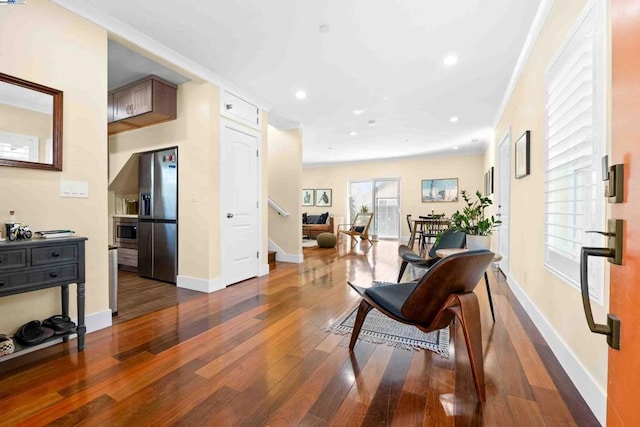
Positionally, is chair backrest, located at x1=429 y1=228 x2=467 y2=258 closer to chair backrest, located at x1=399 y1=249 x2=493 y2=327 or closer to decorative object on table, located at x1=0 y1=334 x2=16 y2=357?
chair backrest, located at x1=399 y1=249 x2=493 y2=327

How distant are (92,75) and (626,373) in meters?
3.40

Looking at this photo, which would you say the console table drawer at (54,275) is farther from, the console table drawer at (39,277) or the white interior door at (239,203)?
the white interior door at (239,203)

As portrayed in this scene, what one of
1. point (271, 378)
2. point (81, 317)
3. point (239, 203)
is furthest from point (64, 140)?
point (271, 378)

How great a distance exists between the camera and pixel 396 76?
333 cm

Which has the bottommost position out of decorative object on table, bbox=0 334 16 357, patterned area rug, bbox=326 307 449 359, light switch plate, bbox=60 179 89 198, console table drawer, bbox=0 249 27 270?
patterned area rug, bbox=326 307 449 359

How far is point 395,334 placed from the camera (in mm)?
2209

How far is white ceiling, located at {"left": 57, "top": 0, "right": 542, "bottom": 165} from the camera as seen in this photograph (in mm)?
2205

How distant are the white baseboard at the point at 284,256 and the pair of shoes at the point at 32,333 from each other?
3.57 metres

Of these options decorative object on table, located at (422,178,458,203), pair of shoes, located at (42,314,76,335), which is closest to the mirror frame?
pair of shoes, located at (42,314,76,335)

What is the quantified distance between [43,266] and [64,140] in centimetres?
98

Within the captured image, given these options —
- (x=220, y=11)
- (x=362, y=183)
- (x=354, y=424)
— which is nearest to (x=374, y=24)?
(x=220, y=11)

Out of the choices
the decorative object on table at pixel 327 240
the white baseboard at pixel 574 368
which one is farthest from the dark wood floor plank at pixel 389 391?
the decorative object on table at pixel 327 240

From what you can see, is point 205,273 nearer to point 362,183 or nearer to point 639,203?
point 639,203

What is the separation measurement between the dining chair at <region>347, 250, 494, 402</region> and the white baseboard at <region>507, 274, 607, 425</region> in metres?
0.49
